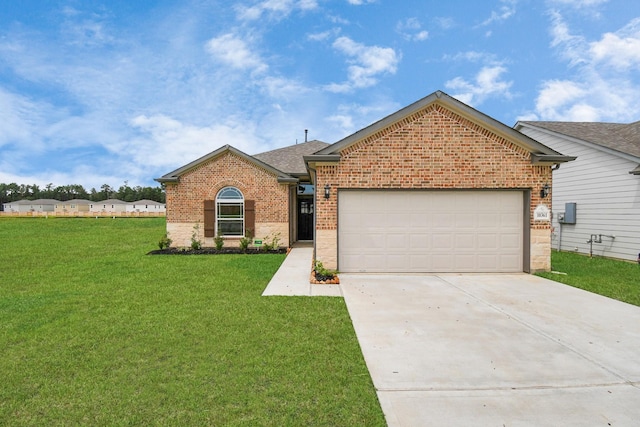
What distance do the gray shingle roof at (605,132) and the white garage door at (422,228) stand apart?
6.18 m

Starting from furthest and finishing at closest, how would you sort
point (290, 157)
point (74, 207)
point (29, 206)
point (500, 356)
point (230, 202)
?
point (29, 206) < point (74, 207) < point (290, 157) < point (230, 202) < point (500, 356)

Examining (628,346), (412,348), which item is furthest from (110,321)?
(628,346)

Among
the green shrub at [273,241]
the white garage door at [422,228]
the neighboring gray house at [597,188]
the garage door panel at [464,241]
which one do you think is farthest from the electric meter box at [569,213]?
the green shrub at [273,241]

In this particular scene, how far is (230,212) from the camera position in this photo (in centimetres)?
1395

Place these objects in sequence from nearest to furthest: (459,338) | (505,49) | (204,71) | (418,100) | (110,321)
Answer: (459,338) < (110,321) < (418,100) < (505,49) < (204,71)

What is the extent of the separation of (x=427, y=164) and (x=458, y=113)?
1546mm

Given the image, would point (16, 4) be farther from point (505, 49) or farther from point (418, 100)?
point (505, 49)

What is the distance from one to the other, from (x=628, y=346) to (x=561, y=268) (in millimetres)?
6352

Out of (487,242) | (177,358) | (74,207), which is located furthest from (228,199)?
(74,207)

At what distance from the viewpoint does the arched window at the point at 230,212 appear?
13891 mm

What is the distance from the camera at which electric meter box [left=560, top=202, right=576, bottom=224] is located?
13.0m

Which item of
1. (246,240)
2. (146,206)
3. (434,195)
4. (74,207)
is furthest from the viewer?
(146,206)

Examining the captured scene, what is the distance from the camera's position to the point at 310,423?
2568 millimetres

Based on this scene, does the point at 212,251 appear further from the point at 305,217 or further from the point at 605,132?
the point at 605,132
